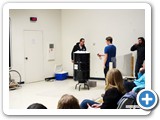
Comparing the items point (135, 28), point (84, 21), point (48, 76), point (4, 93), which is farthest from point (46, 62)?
point (4, 93)

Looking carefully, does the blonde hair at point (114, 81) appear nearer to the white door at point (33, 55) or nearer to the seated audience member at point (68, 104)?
the seated audience member at point (68, 104)

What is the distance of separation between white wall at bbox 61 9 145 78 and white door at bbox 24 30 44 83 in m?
0.86

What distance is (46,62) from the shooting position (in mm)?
5699

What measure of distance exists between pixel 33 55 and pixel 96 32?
1682 mm

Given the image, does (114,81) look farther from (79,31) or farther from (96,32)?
(79,31)

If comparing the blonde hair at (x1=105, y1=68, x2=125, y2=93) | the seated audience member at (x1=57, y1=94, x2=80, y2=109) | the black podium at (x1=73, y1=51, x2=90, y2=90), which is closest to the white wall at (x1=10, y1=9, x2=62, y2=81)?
the black podium at (x1=73, y1=51, x2=90, y2=90)

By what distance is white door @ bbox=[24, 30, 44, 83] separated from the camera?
16.3 feet

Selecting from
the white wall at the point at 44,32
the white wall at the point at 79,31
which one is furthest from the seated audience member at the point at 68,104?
the white wall at the point at 79,31

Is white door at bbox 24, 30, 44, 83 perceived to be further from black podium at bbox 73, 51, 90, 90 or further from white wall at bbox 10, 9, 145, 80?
black podium at bbox 73, 51, 90, 90

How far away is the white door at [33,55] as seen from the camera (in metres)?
4.98

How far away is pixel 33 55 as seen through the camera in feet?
16.9

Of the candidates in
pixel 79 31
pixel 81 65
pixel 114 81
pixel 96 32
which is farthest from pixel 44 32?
pixel 114 81

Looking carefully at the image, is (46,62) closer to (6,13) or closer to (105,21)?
(105,21)

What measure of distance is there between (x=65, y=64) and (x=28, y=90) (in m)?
2.01
